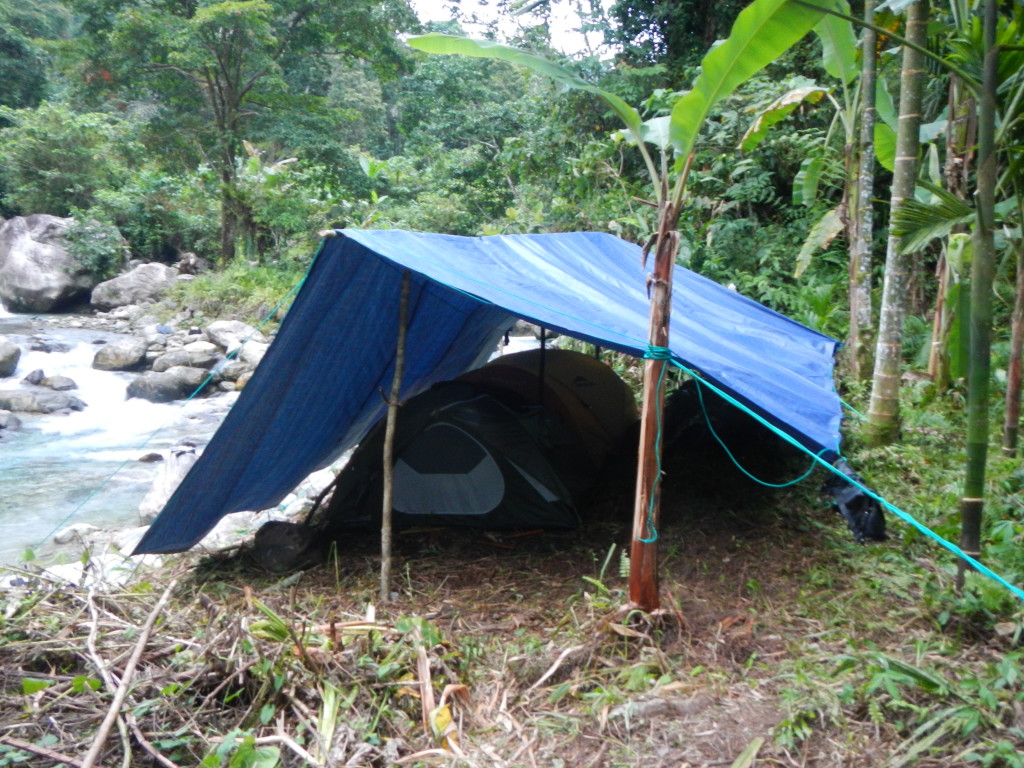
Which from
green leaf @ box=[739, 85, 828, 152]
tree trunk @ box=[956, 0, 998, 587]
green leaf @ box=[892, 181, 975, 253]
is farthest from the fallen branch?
green leaf @ box=[739, 85, 828, 152]

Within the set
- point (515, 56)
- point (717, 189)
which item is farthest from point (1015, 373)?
point (717, 189)

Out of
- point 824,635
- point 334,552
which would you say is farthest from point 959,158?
point 334,552

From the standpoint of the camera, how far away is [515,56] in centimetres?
293

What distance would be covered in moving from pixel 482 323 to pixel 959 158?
3.18m

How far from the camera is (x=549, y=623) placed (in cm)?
340

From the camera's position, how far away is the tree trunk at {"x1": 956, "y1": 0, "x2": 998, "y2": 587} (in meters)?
2.77

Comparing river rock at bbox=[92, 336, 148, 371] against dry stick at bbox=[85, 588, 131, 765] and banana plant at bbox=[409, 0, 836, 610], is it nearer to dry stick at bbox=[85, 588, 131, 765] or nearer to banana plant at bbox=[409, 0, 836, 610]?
dry stick at bbox=[85, 588, 131, 765]

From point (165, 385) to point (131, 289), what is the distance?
19.3 feet

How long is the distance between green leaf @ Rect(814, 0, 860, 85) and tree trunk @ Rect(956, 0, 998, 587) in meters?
2.03

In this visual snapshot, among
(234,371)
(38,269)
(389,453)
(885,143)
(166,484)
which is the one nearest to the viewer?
(389,453)

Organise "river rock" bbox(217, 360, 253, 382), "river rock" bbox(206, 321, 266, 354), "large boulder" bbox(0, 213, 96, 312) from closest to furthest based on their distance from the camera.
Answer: "river rock" bbox(217, 360, 253, 382), "river rock" bbox(206, 321, 266, 354), "large boulder" bbox(0, 213, 96, 312)

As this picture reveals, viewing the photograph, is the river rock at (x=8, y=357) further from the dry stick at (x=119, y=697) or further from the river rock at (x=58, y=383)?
the dry stick at (x=119, y=697)

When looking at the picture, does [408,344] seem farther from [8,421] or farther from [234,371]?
[234,371]

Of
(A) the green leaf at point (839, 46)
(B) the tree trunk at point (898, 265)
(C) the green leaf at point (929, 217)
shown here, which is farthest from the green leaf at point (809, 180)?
(C) the green leaf at point (929, 217)
